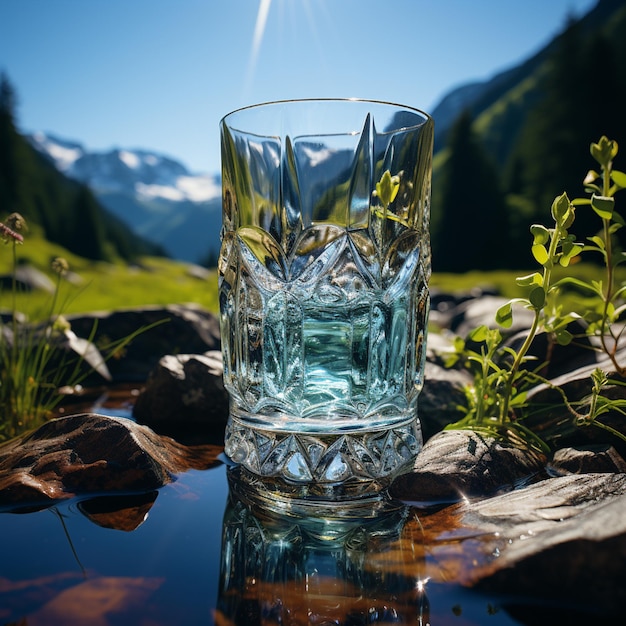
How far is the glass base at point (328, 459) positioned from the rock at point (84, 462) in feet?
0.90

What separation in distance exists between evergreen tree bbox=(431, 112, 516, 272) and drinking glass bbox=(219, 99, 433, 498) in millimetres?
24996

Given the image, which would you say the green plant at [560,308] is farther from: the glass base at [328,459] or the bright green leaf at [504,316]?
the glass base at [328,459]

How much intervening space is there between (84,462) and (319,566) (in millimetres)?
771

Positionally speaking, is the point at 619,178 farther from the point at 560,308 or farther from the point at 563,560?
the point at 563,560

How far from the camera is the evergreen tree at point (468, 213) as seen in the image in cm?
2647

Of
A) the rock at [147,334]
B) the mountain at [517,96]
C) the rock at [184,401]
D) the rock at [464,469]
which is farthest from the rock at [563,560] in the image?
the mountain at [517,96]

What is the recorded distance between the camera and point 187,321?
129 inches

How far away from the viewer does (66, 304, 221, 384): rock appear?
3.19m

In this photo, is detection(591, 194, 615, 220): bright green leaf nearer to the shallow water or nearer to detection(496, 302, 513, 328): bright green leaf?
detection(496, 302, 513, 328): bright green leaf

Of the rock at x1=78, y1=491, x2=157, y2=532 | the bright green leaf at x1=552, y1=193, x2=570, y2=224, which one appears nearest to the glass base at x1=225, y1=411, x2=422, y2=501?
the rock at x1=78, y1=491, x2=157, y2=532

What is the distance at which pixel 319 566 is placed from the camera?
1.10 meters

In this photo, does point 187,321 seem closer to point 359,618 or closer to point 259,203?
point 259,203

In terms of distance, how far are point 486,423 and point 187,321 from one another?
6.33 ft

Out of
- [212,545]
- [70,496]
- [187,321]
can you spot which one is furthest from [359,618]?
[187,321]
